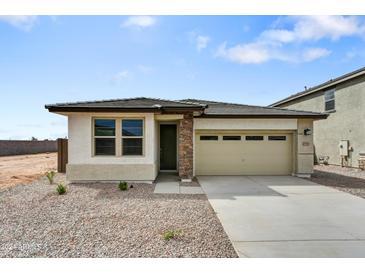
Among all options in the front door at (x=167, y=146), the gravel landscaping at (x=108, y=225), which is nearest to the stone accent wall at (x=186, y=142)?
the front door at (x=167, y=146)

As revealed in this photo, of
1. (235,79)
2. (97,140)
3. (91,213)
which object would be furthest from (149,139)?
(235,79)

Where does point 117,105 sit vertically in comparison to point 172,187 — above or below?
above

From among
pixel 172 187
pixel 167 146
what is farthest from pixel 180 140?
pixel 167 146

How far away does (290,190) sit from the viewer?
854 cm

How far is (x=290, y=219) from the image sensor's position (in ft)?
17.9

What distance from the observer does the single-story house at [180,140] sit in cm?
955

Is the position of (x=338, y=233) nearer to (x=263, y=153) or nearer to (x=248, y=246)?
(x=248, y=246)

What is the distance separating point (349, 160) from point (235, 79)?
8.86 metres

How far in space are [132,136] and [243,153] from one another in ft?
18.2

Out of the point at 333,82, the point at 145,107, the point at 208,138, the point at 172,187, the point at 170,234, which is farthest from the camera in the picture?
the point at 333,82

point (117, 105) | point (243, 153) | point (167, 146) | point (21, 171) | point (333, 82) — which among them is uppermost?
point (333, 82)

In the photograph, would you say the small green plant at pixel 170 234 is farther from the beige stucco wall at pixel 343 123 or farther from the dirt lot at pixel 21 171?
the beige stucco wall at pixel 343 123

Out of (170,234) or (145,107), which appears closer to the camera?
(170,234)

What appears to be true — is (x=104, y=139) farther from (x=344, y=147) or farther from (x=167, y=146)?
(x=344, y=147)
